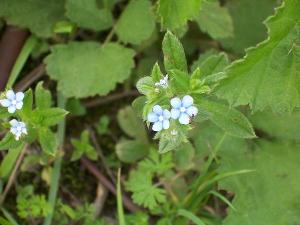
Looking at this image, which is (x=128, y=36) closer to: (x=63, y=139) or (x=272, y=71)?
(x=63, y=139)

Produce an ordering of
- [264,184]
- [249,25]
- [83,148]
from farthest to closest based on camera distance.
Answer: [249,25], [83,148], [264,184]

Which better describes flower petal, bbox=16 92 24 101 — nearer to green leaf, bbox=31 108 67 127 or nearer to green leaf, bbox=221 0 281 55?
green leaf, bbox=31 108 67 127

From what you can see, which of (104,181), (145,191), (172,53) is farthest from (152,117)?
(104,181)

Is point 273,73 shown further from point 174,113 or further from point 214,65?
point 174,113

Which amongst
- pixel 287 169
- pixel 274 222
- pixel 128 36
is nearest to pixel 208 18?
pixel 128 36

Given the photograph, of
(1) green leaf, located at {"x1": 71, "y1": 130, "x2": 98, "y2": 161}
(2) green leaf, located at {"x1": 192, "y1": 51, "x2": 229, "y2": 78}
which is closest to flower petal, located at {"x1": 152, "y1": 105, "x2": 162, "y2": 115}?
(2) green leaf, located at {"x1": 192, "y1": 51, "x2": 229, "y2": 78}

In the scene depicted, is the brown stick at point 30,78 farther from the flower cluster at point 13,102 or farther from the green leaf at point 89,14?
the flower cluster at point 13,102

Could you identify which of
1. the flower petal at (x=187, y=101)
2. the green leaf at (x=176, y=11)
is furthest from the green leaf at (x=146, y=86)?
the green leaf at (x=176, y=11)
